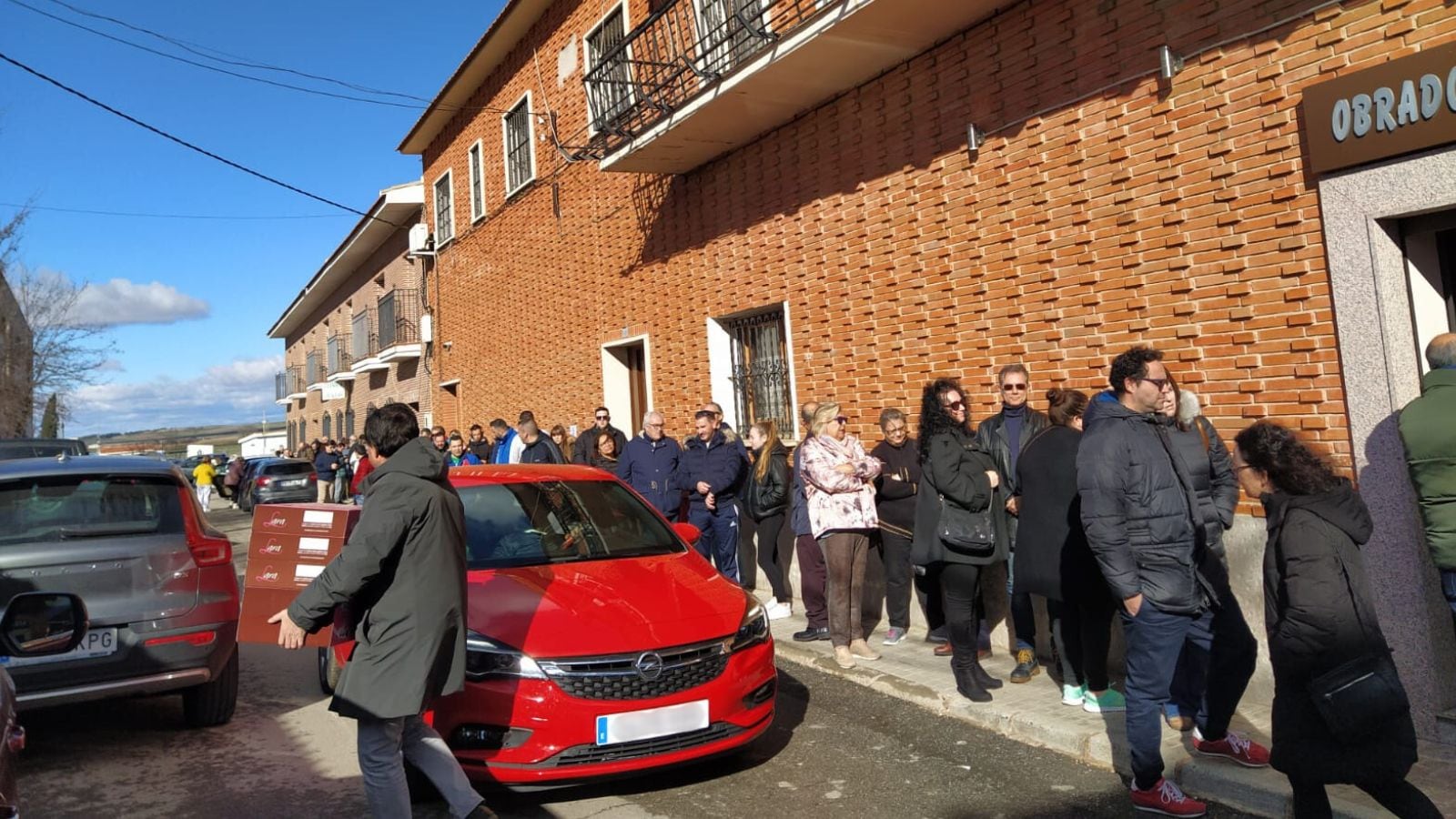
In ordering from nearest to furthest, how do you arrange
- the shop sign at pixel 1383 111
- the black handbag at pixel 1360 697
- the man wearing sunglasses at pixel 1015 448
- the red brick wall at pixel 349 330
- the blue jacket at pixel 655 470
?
1. the black handbag at pixel 1360 697
2. the shop sign at pixel 1383 111
3. the man wearing sunglasses at pixel 1015 448
4. the blue jacket at pixel 655 470
5. the red brick wall at pixel 349 330

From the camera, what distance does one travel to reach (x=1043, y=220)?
22.5ft

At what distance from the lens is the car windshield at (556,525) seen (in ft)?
17.4

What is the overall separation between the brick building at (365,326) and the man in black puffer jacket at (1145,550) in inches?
466

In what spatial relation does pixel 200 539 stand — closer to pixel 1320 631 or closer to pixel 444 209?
pixel 1320 631

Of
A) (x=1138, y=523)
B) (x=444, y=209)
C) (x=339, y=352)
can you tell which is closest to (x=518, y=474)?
(x=1138, y=523)

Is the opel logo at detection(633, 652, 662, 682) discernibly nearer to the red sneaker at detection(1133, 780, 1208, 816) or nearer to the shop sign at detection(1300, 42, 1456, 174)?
the red sneaker at detection(1133, 780, 1208, 816)

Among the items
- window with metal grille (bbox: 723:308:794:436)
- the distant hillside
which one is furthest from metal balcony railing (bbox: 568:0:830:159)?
the distant hillside

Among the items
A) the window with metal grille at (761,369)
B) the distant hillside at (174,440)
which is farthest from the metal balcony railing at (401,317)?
the distant hillside at (174,440)

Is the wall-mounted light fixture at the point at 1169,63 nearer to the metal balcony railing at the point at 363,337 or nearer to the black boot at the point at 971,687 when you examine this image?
the black boot at the point at 971,687

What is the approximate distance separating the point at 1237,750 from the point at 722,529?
485 cm

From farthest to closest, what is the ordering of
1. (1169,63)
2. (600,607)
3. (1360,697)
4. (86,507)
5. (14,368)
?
(14,368), (1169,63), (86,507), (600,607), (1360,697)

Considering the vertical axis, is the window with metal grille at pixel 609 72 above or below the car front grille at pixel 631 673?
above

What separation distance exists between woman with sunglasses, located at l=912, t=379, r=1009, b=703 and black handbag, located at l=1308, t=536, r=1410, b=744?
2514mm

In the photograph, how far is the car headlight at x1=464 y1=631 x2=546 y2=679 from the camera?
Answer: 4.20m
